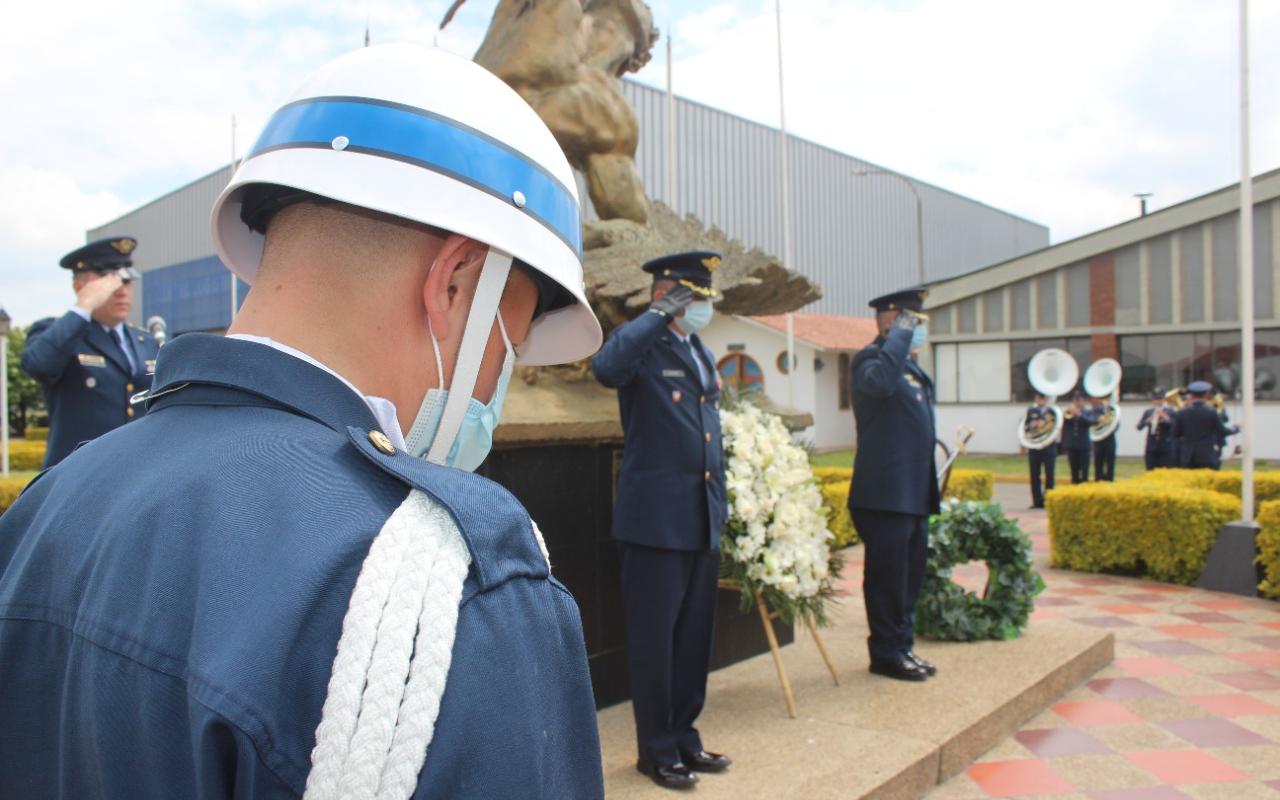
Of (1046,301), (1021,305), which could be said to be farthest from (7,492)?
(1046,301)

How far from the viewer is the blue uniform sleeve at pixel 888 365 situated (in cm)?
485

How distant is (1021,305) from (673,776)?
2218cm

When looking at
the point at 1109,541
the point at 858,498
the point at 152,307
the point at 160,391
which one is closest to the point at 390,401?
the point at 160,391

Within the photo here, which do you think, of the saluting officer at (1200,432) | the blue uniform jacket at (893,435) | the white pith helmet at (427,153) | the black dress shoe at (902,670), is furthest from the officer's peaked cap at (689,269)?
the saluting officer at (1200,432)

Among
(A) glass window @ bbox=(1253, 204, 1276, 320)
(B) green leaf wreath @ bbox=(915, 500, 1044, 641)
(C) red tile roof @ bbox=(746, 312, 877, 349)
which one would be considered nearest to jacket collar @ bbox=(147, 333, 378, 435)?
(B) green leaf wreath @ bbox=(915, 500, 1044, 641)

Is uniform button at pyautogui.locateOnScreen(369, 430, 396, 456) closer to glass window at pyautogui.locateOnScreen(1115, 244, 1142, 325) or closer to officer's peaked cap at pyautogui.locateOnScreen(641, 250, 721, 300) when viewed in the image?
officer's peaked cap at pyautogui.locateOnScreen(641, 250, 721, 300)

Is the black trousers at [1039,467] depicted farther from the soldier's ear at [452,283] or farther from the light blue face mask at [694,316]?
the soldier's ear at [452,283]

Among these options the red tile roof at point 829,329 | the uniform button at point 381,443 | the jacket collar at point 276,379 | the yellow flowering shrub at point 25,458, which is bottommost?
the yellow flowering shrub at point 25,458

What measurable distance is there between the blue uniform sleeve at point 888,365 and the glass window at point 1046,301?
65.6 ft

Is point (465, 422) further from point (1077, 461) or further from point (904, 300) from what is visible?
point (1077, 461)

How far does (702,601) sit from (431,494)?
3.24 metres

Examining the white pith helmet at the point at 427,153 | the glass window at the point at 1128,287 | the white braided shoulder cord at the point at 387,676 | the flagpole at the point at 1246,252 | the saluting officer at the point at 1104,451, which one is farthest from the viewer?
the glass window at the point at 1128,287

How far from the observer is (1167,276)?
71.0 feet

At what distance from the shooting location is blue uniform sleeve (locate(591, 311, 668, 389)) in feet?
12.3
